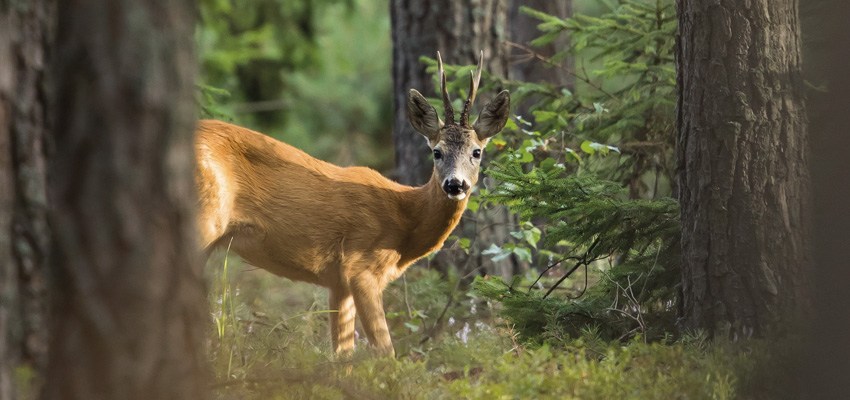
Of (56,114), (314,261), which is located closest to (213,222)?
(314,261)

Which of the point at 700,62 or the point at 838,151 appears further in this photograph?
the point at 700,62

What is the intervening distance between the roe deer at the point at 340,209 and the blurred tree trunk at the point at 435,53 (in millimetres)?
1569

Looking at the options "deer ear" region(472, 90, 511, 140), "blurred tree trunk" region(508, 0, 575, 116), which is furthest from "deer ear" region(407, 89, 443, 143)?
"blurred tree trunk" region(508, 0, 575, 116)

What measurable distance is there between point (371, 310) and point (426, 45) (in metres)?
3.18

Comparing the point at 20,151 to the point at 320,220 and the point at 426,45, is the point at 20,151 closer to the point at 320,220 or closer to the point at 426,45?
the point at 320,220

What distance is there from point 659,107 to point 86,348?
16.4 feet

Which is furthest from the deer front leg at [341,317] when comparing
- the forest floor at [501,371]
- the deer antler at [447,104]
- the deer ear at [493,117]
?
the deer ear at [493,117]

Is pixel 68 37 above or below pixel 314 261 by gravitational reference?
above

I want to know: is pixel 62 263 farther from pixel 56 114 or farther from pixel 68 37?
pixel 68 37

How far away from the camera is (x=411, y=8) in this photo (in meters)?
7.73

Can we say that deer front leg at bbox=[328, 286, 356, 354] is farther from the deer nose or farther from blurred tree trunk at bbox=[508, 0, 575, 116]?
blurred tree trunk at bbox=[508, 0, 575, 116]

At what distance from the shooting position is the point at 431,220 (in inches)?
235

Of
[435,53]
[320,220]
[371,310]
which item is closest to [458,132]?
[320,220]

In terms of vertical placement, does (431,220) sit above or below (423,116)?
below
